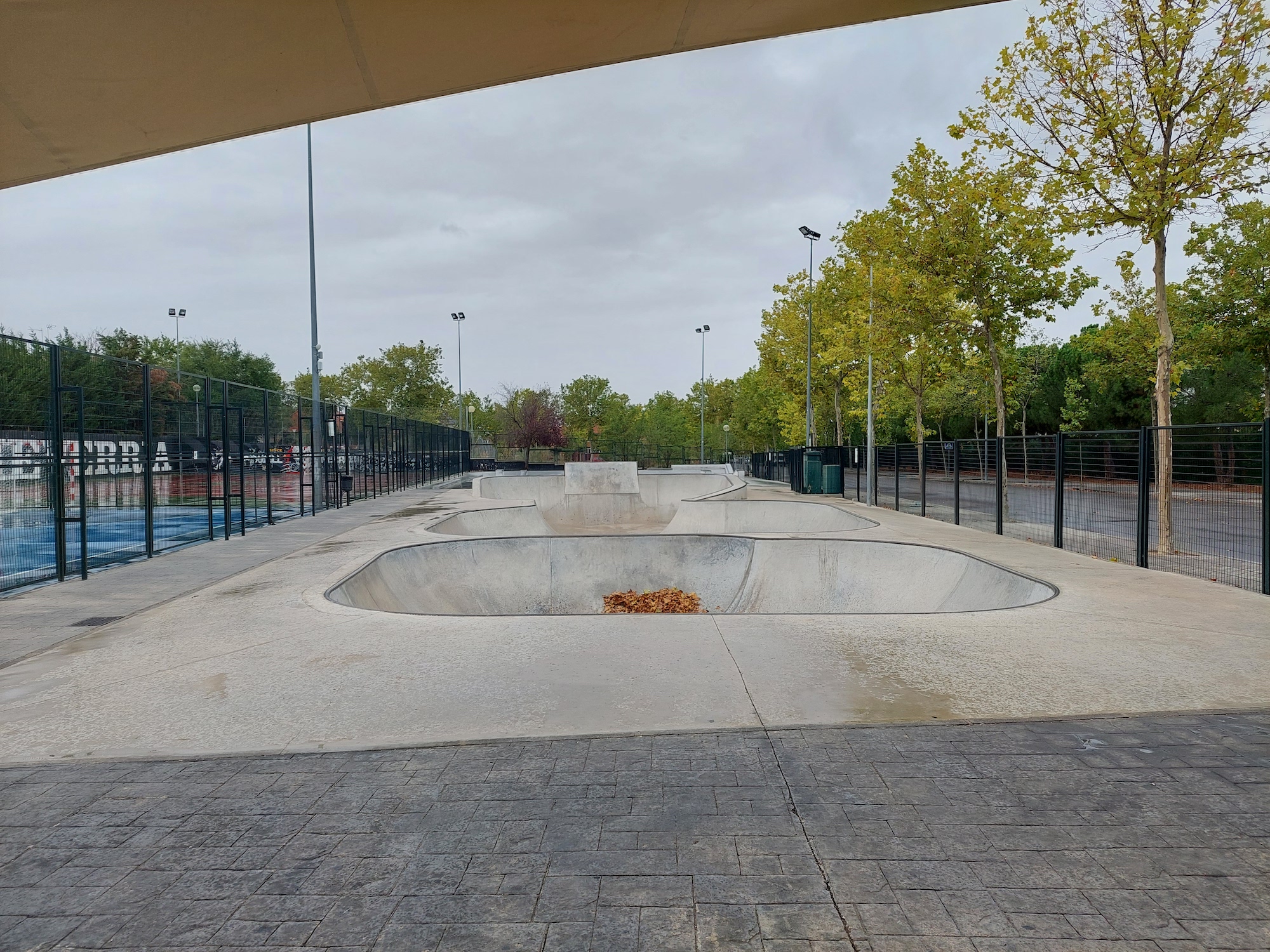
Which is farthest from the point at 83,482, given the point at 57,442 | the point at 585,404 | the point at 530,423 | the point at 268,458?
the point at 585,404

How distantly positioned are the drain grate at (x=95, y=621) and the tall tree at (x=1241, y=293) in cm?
2965

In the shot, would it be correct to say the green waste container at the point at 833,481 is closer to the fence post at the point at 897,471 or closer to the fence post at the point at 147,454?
the fence post at the point at 897,471

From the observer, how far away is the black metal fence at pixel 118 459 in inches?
343

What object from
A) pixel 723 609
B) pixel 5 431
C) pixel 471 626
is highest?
pixel 5 431

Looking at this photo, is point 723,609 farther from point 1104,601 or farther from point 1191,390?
point 1191,390

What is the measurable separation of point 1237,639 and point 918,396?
22.2 metres

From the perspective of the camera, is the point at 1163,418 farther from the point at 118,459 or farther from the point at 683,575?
the point at 118,459

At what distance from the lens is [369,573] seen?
32.0 ft

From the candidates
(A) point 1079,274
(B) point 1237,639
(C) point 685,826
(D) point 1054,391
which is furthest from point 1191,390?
(C) point 685,826

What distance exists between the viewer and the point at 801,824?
3104 mm

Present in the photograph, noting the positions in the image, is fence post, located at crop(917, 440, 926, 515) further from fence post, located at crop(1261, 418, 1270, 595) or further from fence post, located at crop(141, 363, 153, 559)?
fence post, located at crop(141, 363, 153, 559)

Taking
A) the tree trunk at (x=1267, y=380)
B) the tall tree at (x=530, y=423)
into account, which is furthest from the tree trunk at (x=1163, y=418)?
the tall tree at (x=530, y=423)

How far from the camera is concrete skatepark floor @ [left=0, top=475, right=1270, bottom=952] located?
251cm

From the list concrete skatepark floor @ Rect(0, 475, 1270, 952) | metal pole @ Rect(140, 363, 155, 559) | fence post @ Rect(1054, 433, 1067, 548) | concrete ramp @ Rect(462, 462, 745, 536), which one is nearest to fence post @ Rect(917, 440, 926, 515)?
fence post @ Rect(1054, 433, 1067, 548)
